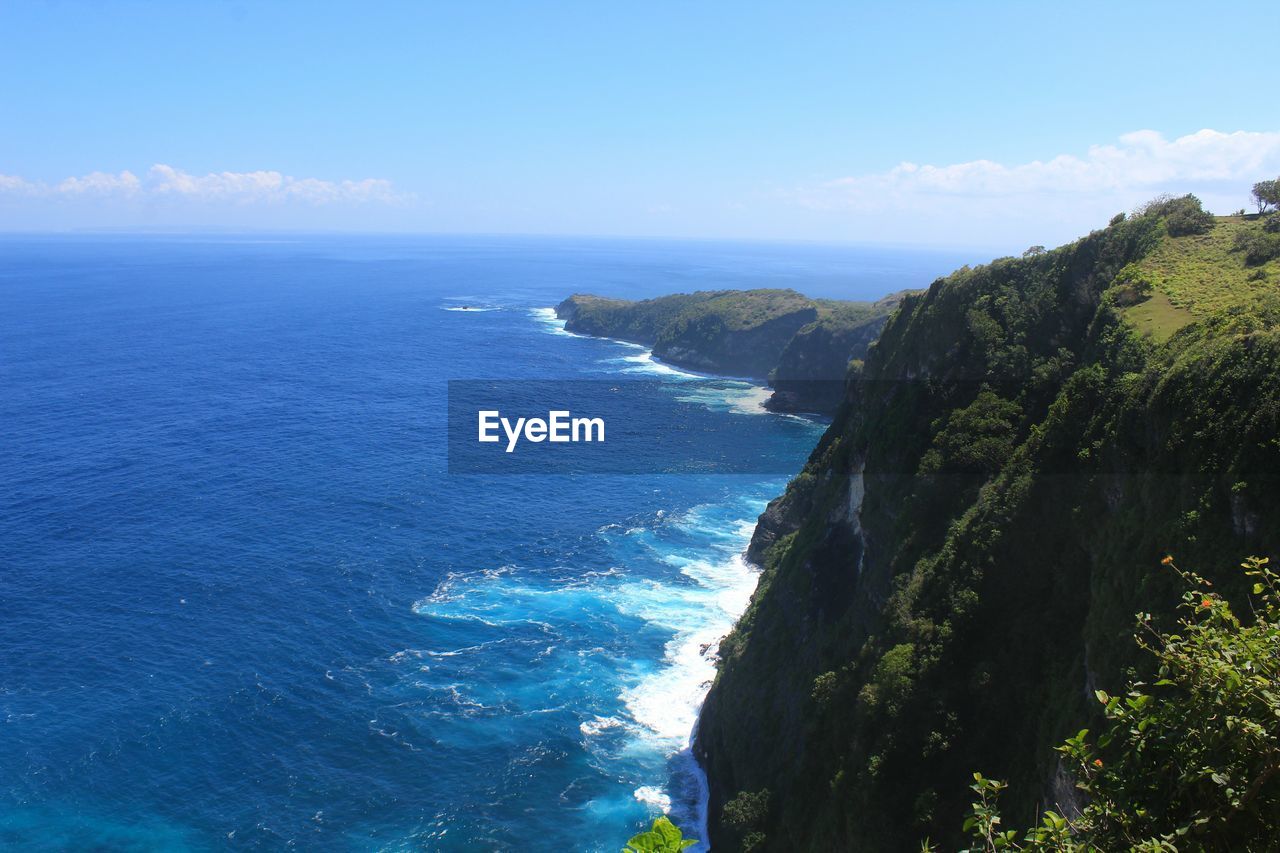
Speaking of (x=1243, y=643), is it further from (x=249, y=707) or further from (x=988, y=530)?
(x=249, y=707)

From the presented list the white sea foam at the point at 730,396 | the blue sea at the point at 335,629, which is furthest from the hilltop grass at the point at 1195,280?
the white sea foam at the point at 730,396

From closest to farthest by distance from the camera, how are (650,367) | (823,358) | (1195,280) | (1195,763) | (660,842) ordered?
(660,842)
(1195,763)
(1195,280)
(823,358)
(650,367)

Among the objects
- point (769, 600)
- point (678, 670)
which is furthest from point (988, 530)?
point (678, 670)

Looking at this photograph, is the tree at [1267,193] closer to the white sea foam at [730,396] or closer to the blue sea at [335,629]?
the blue sea at [335,629]

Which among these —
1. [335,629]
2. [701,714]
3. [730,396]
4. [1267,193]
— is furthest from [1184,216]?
[730,396]

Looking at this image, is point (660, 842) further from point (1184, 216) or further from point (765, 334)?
point (765, 334)
